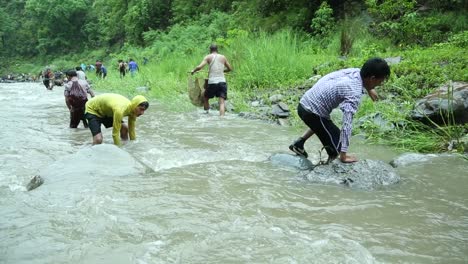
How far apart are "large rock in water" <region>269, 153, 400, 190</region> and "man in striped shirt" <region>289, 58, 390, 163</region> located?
0.34 feet

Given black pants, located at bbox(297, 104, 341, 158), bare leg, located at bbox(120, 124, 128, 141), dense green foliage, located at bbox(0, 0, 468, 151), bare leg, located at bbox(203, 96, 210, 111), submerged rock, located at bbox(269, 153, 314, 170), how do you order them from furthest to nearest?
bare leg, located at bbox(203, 96, 210, 111), dense green foliage, located at bbox(0, 0, 468, 151), bare leg, located at bbox(120, 124, 128, 141), submerged rock, located at bbox(269, 153, 314, 170), black pants, located at bbox(297, 104, 341, 158)

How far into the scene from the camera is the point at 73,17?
5406 centimetres

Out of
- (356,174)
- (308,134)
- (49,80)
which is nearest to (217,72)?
(308,134)

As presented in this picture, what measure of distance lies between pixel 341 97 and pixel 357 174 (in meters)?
0.83

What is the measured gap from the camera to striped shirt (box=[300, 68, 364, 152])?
4336mm

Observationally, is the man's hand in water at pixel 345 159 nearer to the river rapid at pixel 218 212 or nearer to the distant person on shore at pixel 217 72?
the river rapid at pixel 218 212

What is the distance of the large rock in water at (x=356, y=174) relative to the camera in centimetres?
445

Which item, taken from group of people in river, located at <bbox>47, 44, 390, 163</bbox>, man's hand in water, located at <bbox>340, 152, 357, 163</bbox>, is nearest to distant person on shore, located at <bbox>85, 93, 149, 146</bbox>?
group of people in river, located at <bbox>47, 44, 390, 163</bbox>

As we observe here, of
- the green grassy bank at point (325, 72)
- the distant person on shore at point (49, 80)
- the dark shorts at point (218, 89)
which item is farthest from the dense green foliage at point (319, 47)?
the distant person on shore at point (49, 80)

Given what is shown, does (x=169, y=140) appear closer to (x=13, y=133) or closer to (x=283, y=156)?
(x=283, y=156)

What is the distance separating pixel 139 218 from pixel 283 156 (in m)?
2.30

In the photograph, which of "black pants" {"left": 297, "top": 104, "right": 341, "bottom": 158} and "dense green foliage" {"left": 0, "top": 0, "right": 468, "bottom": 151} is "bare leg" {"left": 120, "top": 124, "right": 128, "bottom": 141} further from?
"dense green foliage" {"left": 0, "top": 0, "right": 468, "bottom": 151}

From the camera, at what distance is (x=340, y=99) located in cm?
455

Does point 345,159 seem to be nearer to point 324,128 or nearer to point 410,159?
point 324,128
